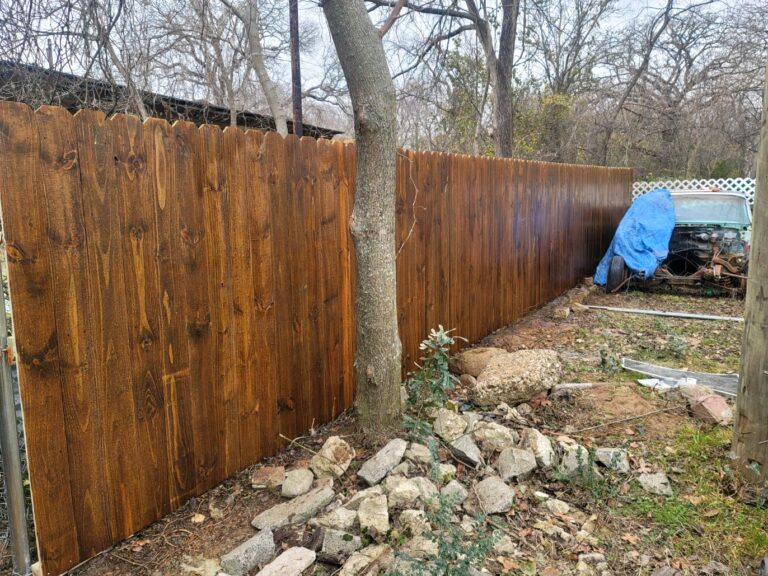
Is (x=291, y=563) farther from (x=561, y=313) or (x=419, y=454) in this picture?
(x=561, y=313)

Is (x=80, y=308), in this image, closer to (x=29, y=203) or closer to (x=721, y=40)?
(x=29, y=203)

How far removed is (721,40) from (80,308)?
18.4 metres

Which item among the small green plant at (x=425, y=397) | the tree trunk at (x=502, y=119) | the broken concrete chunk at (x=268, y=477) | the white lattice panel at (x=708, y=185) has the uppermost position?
the tree trunk at (x=502, y=119)

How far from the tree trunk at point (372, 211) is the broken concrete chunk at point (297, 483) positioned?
0.48 meters

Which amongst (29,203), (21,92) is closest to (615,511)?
(29,203)

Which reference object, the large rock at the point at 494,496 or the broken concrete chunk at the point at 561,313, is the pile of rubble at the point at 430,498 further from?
the broken concrete chunk at the point at 561,313

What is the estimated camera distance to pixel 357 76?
9.71 ft

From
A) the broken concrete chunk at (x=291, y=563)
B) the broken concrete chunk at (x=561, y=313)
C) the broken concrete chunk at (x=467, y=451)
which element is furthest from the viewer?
the broken concrete chunk at (x=561, y=313)

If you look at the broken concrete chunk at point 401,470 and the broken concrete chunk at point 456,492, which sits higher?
the broken concrete chunk at point 401,470

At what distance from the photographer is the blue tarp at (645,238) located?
328 inches

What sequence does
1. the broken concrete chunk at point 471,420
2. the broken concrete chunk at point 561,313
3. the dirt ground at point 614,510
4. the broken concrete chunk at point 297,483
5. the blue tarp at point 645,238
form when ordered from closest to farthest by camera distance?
1. the dirt ground at point 614,510
2. the broken concrete chunk at point 297,483
3. the broken concrete chunk at point 471,420
4. the broken concrete chunk at point 561,313
5. the blue tarp at point 645,238

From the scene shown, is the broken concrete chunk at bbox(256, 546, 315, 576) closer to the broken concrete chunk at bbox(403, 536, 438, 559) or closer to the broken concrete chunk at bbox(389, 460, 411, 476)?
the broken concrete chunk at bbox(403, 536, 438, 559)

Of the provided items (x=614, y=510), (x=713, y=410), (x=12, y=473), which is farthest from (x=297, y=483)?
(x=713, y=410)

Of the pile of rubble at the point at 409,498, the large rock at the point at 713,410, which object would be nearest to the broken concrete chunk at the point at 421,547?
the pile of rubble at the point at 409,498
